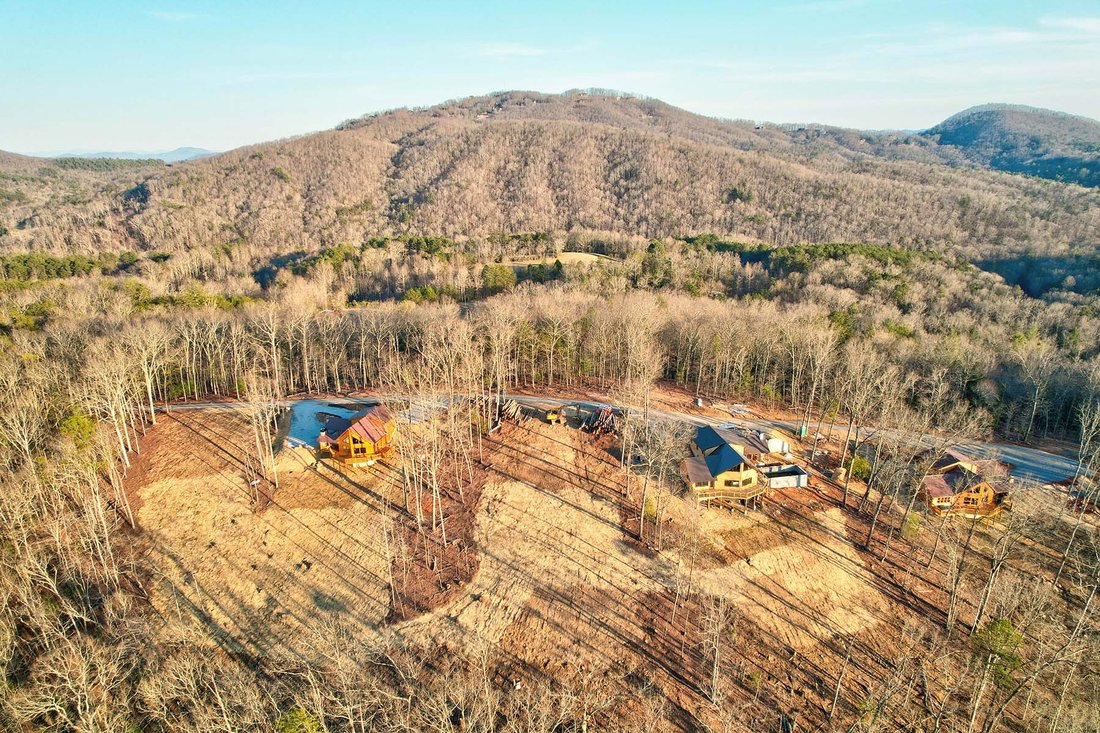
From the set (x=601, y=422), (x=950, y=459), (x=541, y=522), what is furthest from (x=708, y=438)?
(x=950, y=459)

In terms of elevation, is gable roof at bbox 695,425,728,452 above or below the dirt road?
above

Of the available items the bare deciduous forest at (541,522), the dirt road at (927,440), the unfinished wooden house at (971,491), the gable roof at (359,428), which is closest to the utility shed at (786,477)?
the bare deciduous forest at (541,522)

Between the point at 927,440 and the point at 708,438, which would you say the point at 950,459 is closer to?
the point at 927,440

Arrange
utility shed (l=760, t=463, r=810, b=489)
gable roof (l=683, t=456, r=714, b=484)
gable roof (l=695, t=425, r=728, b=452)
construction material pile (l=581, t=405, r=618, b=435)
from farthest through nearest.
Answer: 1. construction material pile (l=581, t=405, r=618, b=435)
2. gable roof (l=695, t=425, r=728, b=452)
3. utility shed (l=760, t=463, r=810, b=489)
4. gable roof (l=683, t=456, r=714, b=484)

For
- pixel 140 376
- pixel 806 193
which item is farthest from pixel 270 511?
pixel 806 193

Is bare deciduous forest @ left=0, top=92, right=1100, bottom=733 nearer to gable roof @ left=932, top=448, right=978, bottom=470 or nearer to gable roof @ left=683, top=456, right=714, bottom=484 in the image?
gable roof @ left=932, top=448, right=978, bottom=470

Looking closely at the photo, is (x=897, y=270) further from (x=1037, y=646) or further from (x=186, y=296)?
(x=186, y=296)

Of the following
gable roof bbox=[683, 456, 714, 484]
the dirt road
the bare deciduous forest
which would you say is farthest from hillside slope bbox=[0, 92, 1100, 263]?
gable roof bbox=[683, 456, 714, 484]
